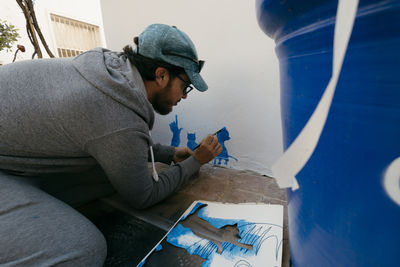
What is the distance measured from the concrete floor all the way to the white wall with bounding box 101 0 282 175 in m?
0.16

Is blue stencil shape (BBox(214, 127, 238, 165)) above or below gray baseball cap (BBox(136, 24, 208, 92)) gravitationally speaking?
below

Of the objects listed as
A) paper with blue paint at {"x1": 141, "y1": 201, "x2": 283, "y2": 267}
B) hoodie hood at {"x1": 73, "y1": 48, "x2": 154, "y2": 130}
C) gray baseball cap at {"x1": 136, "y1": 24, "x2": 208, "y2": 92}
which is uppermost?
gray baseball cap at {"x1": 136, "y1": 24, "x2": 208, "y2": 92}

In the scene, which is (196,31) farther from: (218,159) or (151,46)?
(218,159)

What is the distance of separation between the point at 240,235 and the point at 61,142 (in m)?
0.71

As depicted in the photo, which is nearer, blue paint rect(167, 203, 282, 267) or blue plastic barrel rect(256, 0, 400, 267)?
blue plastic barrel rect(256, 0, 400, 267)

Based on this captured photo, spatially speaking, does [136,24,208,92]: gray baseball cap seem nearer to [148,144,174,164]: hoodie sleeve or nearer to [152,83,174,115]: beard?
[152,83,174,115]: beard

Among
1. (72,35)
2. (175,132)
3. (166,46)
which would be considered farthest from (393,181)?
(72,35)

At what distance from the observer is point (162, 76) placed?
90cm

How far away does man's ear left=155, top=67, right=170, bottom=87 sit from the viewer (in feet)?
2.88

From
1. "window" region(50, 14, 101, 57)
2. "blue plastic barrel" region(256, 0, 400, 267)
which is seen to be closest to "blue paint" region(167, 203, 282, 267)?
"blue plastic barrel" region(256, 0, 400, 267)

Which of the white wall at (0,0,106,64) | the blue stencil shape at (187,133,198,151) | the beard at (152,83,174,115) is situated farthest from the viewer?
the white wall at (0,0,106,64)

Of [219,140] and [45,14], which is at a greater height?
[45,14]

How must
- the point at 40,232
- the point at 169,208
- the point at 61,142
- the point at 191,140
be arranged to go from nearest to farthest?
1. the point at 40,232
2. the point at 61,142
3. the point at 169,208
4. the point at 191,140

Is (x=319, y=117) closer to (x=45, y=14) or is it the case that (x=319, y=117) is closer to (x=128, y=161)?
(x=128, y=161)
